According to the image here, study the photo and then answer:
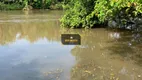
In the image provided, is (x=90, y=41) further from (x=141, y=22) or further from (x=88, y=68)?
(x=141, y=22)

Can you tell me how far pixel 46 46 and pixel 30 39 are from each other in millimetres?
2502

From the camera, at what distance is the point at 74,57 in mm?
10945

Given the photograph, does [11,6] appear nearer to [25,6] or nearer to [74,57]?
[25,6]

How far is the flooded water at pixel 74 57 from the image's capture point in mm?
8617

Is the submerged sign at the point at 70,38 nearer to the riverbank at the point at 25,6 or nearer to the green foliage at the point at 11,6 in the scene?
the riverbank at the point at 25,6

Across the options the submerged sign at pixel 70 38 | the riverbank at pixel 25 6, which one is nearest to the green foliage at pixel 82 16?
the submerged sign at pixel 70 38

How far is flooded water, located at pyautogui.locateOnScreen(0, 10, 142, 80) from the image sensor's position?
8617mm

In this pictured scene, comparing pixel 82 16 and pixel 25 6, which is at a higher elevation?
pixel 82 16

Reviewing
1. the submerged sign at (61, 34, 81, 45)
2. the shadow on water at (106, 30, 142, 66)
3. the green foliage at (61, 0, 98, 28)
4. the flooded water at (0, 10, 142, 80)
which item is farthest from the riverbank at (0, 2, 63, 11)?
the shadow on water at (106, 30, 142, 66)

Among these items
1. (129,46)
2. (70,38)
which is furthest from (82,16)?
(129,46)

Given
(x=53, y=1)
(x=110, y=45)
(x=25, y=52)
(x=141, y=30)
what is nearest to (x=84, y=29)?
(x=141, y=30)

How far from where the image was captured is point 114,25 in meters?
19.0

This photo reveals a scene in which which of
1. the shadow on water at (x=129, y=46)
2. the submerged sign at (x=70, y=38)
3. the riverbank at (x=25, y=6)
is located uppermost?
the shadow on water at (x=129, y=46)

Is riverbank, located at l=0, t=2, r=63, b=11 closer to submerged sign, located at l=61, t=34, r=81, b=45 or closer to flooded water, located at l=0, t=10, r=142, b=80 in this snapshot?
flooded water, located at l=0, t=10, r=142, b=80
